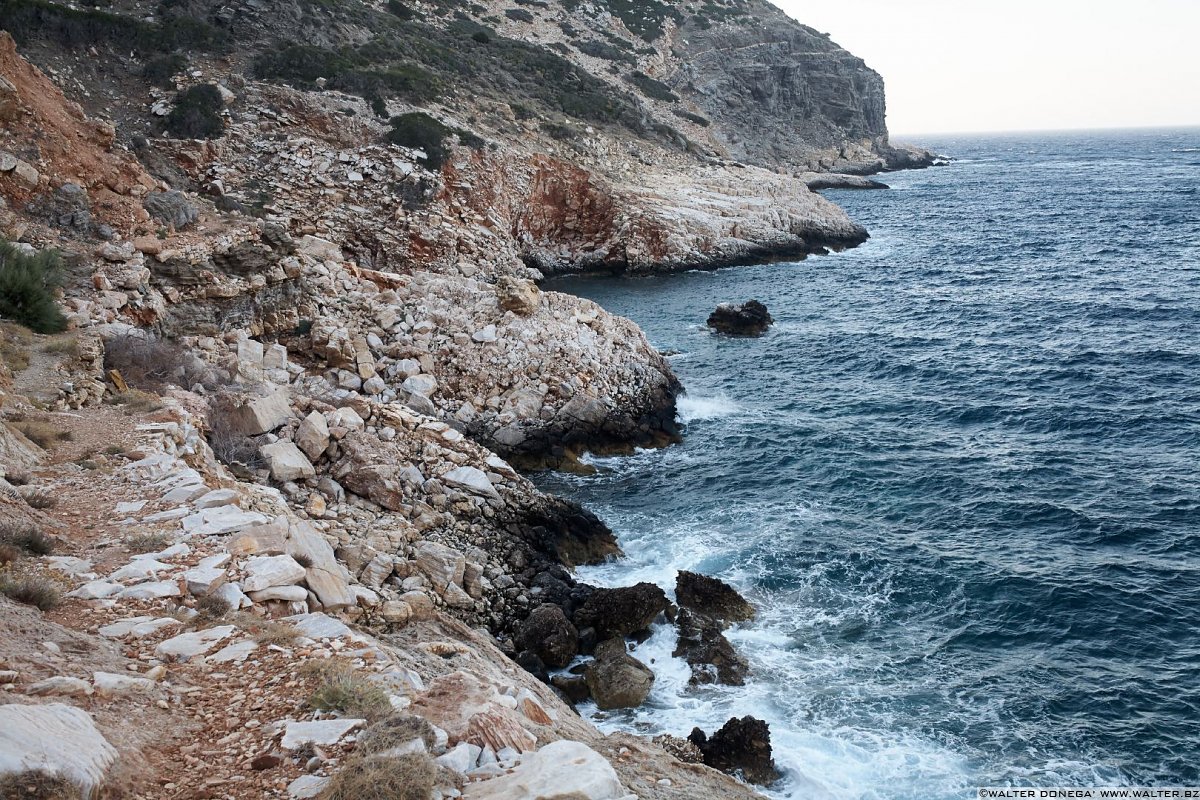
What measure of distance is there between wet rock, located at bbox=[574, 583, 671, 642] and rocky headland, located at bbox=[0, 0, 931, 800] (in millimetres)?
43

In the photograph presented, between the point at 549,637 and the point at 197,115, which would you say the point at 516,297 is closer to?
the point at 549,637

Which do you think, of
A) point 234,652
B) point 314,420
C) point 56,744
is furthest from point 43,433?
point 56,744

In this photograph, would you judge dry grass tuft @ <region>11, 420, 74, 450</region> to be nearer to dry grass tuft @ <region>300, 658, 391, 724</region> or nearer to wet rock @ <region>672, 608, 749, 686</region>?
dry grass tuft @ <region>300, 658, 391, 724</region>

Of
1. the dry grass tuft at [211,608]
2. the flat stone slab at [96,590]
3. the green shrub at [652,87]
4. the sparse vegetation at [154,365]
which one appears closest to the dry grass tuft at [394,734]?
the dry grass tuft at [211,608]

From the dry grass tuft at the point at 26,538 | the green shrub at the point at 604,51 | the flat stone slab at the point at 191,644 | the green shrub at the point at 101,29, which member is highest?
the green shrub at the point at 604,51

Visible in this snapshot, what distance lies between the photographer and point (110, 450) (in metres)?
10.8

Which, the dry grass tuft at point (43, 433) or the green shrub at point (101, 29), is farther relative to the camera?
the green shrub at point (101, 29)

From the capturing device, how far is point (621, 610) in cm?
1438

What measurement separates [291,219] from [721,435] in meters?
19.9

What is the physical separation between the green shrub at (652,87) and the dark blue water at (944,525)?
40.2 metres

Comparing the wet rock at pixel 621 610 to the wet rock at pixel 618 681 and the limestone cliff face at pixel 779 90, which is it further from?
the limestone cliff face at pixel 779 90

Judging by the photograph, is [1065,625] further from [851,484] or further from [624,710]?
[624,710]

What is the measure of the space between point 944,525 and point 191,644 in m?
15.9

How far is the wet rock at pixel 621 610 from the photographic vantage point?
1424cm
